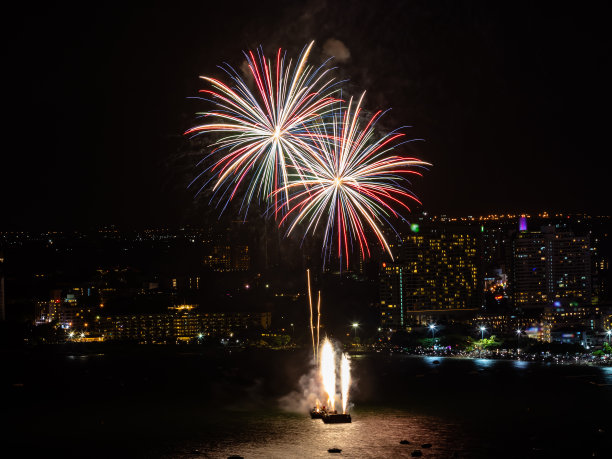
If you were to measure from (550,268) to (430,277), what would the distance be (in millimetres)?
10517

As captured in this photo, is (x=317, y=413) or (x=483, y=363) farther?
(x=483, y=363)

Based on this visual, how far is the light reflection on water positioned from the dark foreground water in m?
0.03

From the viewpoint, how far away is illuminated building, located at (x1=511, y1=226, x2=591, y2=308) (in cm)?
6625

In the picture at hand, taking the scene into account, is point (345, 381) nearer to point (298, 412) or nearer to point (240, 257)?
point (298, 412)

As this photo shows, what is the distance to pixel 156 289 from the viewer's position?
87.8m

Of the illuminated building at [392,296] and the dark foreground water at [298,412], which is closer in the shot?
the dark foreground water at [298,412]

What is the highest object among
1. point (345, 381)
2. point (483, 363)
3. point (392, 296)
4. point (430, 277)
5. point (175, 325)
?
point (430, 277)

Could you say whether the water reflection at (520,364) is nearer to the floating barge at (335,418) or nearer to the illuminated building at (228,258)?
the floating barge at (335,418)

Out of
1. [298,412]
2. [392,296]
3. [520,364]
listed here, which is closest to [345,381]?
[298,412]

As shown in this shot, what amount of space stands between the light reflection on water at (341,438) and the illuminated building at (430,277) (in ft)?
127

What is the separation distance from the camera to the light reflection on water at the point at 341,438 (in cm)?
2048

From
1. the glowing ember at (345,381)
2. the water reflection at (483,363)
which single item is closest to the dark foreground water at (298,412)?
the water reflection at (483,363)

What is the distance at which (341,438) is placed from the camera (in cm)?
2172

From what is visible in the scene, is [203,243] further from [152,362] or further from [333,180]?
[333,180]
